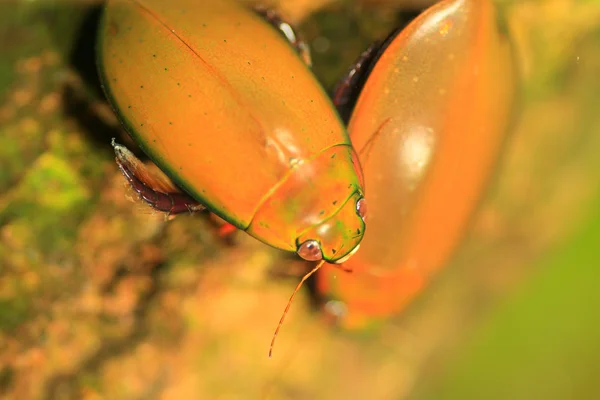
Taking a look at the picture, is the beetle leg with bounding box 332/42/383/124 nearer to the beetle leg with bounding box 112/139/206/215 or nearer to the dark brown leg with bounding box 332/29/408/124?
the dark brown leg with bounding box 332/29/408/124

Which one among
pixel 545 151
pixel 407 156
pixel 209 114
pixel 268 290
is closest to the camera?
pixel 209 114

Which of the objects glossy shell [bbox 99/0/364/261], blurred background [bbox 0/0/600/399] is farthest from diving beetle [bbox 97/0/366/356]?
blurred background [bbox 0/0/600/399]

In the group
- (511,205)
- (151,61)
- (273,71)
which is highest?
(151,61)

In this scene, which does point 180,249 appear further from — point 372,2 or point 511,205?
point 511,205

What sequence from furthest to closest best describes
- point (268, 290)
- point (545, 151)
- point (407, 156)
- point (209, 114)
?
point (545, 151)
point (268, 290)
point (407, 156)
point (209, 114)

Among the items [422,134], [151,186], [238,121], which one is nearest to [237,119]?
[238,121]

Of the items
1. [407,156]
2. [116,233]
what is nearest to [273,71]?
[407,156]

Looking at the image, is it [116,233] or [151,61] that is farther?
[116,233]

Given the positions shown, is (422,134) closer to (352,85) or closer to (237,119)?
(352,85)
